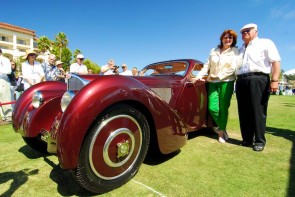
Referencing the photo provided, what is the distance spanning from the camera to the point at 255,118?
133 inches

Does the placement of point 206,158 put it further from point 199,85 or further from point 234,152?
point 199,85

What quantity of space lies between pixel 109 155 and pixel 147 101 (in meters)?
0.67

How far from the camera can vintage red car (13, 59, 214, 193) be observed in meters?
1.87

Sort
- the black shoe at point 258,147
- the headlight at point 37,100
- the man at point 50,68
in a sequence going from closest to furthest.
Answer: the headlight at point 37,100 → the black shoe at point 258,147 → the man at point 50,68

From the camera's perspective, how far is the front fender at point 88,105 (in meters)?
1.82

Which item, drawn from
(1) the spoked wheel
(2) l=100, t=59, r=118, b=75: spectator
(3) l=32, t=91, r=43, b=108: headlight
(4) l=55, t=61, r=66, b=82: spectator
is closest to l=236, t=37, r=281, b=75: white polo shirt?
(1) the spoked wheel

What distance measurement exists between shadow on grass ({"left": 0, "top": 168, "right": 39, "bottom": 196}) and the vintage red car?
442 millimetres

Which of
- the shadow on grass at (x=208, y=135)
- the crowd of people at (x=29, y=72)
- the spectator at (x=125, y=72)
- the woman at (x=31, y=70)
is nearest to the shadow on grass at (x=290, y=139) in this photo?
the shadow on grass at (x=208, y=135)

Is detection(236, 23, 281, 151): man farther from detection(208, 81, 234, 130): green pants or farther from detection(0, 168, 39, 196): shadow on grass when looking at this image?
detection(0, 168, 39, 196): shadow on grass

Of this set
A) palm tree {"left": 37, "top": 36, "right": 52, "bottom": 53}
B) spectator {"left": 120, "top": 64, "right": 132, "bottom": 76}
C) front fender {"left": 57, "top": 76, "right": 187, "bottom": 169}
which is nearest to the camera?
front fender {"left": 57, "top": 76, "right": 187, "bottom": 169}

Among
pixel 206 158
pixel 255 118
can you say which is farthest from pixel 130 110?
pixel 255 118

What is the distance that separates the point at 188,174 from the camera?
2.48m

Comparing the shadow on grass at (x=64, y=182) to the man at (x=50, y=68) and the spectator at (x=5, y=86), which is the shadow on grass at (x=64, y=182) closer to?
the spectator at (x=5, y=86)

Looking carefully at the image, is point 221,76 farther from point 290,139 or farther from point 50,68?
point 50,68
